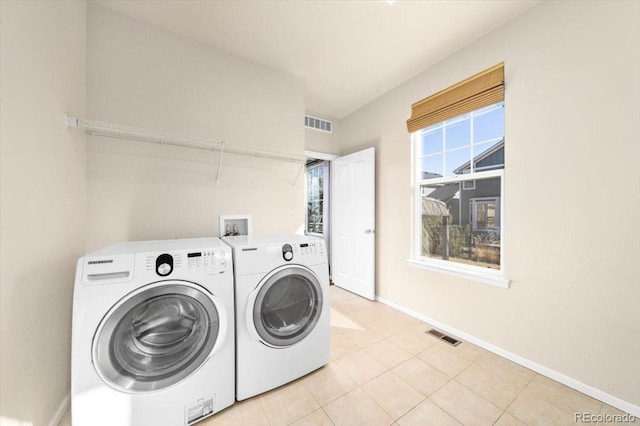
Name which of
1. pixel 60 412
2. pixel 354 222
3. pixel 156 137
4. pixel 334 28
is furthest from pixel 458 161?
pixel 60 412

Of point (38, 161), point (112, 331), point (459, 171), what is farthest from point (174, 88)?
point (459, 171)

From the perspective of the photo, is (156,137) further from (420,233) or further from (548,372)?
(548,372)

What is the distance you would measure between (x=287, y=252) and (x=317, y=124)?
8.36ft

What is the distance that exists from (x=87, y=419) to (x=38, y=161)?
49.0 inches

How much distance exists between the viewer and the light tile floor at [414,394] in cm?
135

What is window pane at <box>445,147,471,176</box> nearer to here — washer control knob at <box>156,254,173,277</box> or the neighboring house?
the neighboring house

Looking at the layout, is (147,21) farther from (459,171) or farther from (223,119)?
(459,171)

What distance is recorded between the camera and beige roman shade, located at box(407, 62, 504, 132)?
193 centimetres

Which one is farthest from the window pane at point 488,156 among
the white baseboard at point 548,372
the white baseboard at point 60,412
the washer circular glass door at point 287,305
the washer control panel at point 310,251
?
the white baseboard at point 60,412

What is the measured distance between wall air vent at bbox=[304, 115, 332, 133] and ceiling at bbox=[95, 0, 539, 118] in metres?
0.86

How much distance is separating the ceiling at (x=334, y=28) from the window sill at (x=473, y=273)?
81.1 inches

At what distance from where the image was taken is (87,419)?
3.53 ft

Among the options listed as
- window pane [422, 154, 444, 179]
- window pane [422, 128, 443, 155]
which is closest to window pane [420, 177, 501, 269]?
window pane [422, 154, 444, 179]

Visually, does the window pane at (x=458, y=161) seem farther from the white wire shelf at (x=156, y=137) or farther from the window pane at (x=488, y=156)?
the white wire shelf at (x=156, y=137)
